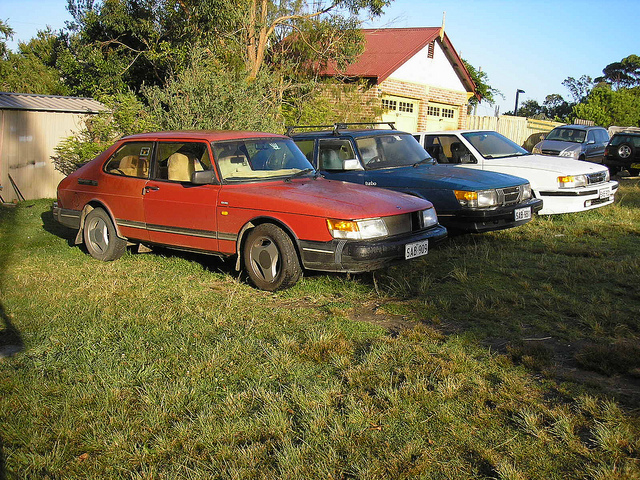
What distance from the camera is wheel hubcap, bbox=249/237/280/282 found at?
6344 mm

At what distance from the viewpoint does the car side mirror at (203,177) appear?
6.68 m

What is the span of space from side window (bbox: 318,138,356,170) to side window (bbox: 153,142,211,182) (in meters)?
2.31

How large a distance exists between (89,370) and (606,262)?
573cm

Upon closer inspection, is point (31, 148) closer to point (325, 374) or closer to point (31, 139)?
point (31, 139)

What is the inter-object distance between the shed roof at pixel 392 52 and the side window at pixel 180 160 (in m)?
14.2

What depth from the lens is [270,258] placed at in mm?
6355

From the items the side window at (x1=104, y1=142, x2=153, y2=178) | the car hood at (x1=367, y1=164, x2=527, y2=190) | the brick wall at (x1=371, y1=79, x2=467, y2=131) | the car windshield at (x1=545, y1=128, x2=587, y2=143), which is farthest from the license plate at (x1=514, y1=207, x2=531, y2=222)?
the brick wall at (x1=371, y1=79, x2=467, y2=131)

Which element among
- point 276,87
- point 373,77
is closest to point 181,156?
point 276,87

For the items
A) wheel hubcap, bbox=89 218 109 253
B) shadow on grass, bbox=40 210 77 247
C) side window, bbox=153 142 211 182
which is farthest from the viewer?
shadow on grass, bbox=40 210 77 247

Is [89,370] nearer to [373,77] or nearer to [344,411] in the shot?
[344,411]

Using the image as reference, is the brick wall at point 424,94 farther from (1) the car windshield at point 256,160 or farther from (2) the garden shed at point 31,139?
(1) the car windshield at point 256,160

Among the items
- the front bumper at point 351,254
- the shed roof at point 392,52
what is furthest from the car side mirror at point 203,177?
the shed roof at point 392,52

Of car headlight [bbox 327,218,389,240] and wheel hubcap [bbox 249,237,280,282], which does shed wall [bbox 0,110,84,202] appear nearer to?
wheel hubcap [bbox 249,237,280,282]

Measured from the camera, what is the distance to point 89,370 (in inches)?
168
